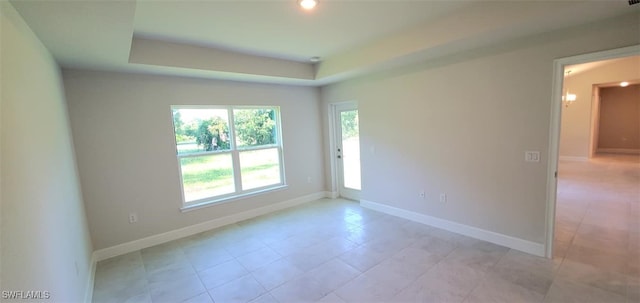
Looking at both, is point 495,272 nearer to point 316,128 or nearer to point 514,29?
point 514,29

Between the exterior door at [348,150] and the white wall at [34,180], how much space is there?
3.87m

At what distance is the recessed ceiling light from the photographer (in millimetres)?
2189

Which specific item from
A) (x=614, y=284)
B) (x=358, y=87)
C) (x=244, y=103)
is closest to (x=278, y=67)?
(x=244, y=103)

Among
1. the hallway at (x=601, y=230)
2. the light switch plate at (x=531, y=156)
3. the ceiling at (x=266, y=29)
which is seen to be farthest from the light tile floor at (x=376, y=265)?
the ceiling at (x=266, y=29)

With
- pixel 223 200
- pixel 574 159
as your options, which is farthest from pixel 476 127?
pixel 574 159

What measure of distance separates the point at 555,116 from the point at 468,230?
163 cm

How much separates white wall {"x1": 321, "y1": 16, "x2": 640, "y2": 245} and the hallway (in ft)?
1.46

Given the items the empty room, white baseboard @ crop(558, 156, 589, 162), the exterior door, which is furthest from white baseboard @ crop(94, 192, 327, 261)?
white baseboard @ crop(558, 156, 589, 162)

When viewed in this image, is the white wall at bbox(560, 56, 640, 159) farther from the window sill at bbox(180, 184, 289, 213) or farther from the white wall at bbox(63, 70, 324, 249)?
the white wall at bbox(63, 70, 324, 249)

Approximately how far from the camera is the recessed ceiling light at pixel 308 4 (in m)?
2.19

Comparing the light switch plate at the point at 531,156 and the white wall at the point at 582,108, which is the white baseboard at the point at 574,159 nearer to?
the white wall at the point at 582,108

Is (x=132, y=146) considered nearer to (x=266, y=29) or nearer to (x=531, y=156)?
(x=266, y=29)

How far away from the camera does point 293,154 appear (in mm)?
4941

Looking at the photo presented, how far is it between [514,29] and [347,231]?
2.93m
